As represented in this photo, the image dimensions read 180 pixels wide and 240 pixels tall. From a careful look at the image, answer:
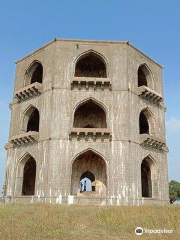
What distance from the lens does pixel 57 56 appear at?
25.5 m

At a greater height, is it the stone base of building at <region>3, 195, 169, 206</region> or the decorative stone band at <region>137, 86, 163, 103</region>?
the decorative stone band at <region>137, 86, 163, 103</region>

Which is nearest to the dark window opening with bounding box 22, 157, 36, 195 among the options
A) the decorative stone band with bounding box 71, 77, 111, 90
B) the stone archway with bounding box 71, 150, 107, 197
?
the stone archway with bounding box 71, 150, 107, 197

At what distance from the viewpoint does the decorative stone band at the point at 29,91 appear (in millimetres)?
25670

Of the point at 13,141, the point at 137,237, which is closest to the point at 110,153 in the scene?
the point at 13,141

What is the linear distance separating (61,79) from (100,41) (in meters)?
5.36

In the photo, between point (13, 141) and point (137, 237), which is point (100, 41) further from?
point (137, 237)

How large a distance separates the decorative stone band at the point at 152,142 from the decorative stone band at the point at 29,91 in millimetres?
10416

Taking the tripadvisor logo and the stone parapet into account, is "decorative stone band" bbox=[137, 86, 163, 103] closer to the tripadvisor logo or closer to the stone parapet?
the stone parapet

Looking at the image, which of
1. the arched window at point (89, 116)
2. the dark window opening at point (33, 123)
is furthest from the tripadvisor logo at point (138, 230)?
the dark window opening at point (33, 123)

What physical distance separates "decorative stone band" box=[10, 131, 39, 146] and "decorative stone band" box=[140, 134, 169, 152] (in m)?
9.45

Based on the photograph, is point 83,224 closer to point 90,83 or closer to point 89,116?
point 90,83

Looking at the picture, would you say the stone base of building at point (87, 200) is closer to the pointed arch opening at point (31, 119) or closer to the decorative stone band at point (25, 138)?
the decorative stone band at point (25, 138)

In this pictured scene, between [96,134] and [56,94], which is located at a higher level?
[56,94]

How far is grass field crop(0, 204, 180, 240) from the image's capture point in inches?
431
